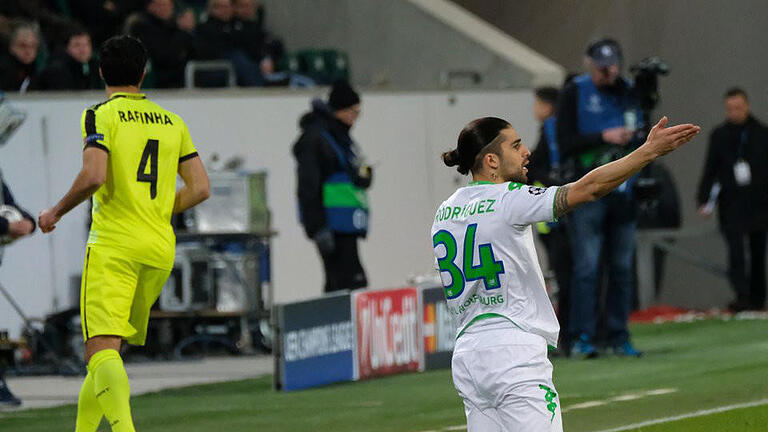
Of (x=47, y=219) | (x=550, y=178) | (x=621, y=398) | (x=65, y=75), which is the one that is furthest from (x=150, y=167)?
(x=65, y=75)

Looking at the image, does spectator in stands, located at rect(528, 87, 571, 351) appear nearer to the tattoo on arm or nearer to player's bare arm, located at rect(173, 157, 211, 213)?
player's bare arm, located at rect(173, 157, 211, 213)

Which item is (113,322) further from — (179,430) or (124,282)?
(179,430)

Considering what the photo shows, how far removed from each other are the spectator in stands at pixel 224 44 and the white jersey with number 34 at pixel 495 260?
40.2 ft

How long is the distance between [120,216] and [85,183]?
0.29 m

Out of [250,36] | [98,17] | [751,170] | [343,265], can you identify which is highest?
[98,17]

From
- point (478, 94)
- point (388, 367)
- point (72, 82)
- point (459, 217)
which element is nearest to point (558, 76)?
point (478, 94)

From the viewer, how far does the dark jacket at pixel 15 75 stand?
634 inches

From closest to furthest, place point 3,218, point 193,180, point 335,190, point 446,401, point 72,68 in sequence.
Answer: point 193,180
point 3,218
point 446,401
point 335,190
point 72,68

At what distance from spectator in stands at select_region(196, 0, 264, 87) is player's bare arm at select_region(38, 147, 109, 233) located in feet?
33.9

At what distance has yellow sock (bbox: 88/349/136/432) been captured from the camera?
751cm

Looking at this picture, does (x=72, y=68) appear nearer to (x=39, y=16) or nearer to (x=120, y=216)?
(x=39, y=16)

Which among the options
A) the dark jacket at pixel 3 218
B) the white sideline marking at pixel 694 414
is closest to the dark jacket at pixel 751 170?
the white sideline marking at pixel 694 414

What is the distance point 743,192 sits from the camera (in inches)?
689

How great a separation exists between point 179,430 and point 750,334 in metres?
6.67
